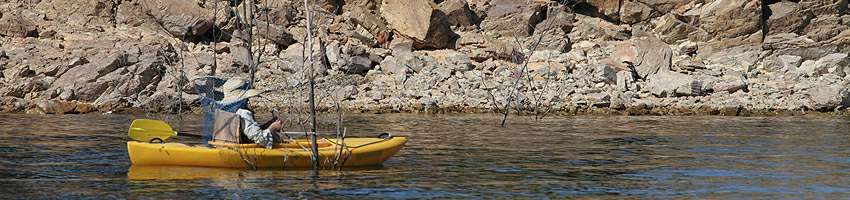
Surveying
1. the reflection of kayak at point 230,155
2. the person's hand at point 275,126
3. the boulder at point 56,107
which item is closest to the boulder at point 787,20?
the boulder at point 56,107

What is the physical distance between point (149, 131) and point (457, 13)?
2525 cm

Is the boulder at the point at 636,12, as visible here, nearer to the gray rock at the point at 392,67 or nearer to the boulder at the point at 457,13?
the boulder at the point at 457,13

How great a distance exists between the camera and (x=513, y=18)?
39.4m

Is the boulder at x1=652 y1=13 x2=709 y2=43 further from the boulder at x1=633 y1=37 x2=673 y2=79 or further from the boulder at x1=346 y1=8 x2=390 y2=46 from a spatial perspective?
the boulder at x1=346 y1=8 x2=390 y2=46

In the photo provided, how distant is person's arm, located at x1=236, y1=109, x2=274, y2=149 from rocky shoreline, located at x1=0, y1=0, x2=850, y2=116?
12.2 metres

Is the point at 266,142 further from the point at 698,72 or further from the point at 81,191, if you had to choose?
the point at 698,72

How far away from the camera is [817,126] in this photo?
25031 mm

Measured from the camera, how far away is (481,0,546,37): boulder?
128ft

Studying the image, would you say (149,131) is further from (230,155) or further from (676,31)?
(676,31)

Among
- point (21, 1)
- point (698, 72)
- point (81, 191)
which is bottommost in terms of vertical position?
point (81, 191)

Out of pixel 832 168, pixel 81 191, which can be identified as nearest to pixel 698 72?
pixel 832 168

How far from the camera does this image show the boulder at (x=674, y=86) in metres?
31.4

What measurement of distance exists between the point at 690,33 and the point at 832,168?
23711mm

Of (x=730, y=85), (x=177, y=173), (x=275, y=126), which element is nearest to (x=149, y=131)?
(x=177, y=173)
